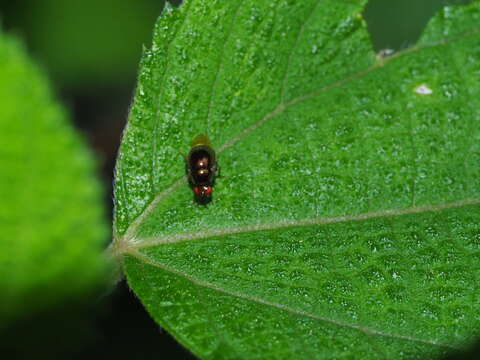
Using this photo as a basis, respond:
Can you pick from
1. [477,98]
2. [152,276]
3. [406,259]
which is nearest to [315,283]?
[406,259]

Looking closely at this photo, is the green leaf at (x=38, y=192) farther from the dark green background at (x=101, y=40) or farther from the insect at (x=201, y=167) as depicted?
the dark green background at (x=101, y=40)

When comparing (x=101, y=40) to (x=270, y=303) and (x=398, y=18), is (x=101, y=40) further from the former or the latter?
(x=270, y=303)

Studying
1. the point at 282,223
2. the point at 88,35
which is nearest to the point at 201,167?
the point at 282,223

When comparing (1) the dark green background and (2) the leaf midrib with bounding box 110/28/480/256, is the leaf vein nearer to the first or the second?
(2) the leaf midrib with bounding box 110/28/480/256

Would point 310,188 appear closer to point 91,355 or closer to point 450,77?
point 450,77

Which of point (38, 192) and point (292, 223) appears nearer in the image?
point (38, 192)

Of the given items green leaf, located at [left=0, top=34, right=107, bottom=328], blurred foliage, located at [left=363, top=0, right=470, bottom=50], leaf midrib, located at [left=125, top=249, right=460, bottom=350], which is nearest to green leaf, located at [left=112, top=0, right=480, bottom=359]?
leaf midrib, located at [left=125, top=249, right=460, bottom=350]
